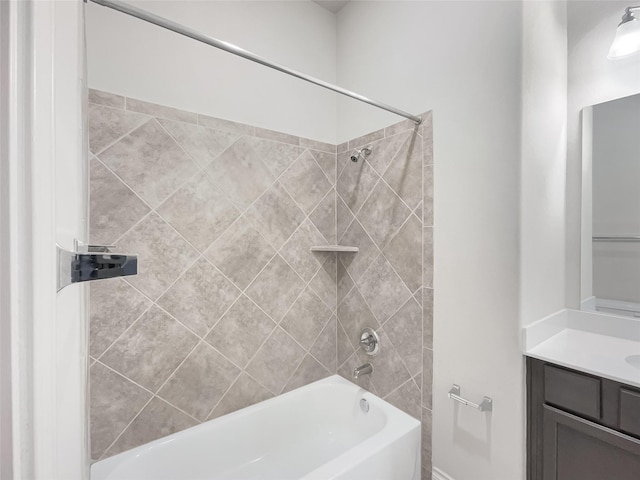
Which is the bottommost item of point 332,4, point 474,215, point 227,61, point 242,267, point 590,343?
point 590,343

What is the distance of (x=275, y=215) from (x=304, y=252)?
0.30 m

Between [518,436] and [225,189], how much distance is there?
1.73 m

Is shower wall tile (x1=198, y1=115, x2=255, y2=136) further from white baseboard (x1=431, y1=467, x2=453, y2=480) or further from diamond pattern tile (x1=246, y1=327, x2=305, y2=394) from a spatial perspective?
white baseboard (x1=431, y1=467, x2=453, y2=480)

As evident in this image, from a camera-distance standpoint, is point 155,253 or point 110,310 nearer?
point 110,310

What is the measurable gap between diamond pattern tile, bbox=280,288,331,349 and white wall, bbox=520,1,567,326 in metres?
1.13

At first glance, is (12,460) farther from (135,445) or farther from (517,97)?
(517,97)

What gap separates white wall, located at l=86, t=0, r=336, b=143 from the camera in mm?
1390

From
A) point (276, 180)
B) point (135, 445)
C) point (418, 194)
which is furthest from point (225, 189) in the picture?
point (135, 445)

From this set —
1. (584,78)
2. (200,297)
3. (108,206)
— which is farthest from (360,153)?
(108,206)

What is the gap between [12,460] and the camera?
0.99 feet

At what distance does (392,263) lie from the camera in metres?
1.74

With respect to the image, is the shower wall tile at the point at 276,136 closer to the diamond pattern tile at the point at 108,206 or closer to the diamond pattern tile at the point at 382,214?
the diamond pattern tile at the point at 382,214

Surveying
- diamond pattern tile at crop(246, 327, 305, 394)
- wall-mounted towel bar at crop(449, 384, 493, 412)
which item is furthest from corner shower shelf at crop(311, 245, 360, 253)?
wall-mounted towel bar at crop(449, 384, 493, 412)

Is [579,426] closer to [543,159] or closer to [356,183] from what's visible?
[543,159]
